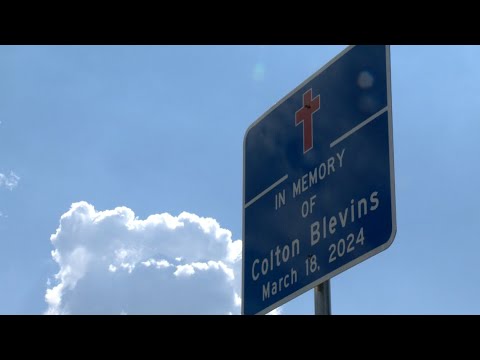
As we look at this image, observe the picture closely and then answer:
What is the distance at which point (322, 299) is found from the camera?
178 inches

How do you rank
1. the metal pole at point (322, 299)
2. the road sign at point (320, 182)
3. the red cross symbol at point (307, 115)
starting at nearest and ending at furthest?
the road sign at point (320, 182), the metal pole at point (322, 299), the red cross symbol at point (307, 115)

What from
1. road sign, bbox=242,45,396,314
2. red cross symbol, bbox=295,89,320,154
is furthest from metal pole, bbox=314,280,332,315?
red cross symbol, bbox=295,89,320,154

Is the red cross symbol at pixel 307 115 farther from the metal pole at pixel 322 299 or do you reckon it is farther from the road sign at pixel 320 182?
the metal pole at pixel 322 299

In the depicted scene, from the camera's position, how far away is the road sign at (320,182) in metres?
4.37

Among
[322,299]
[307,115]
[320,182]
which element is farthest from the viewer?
[307,115]

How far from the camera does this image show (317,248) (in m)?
4.59

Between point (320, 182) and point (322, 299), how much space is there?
0.67 meters

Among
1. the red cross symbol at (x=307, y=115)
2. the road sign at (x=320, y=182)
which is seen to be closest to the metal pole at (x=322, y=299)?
the road sign at (x=320, y=182)

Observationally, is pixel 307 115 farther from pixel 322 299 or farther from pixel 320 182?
pixel 322 299

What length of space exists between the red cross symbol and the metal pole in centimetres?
86

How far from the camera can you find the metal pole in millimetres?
4523

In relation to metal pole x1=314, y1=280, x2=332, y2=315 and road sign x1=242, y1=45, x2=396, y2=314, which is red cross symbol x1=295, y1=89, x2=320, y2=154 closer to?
road sign x1=242, y1=45, x2=396, y2=314

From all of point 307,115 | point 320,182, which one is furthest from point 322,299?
point 307,115
